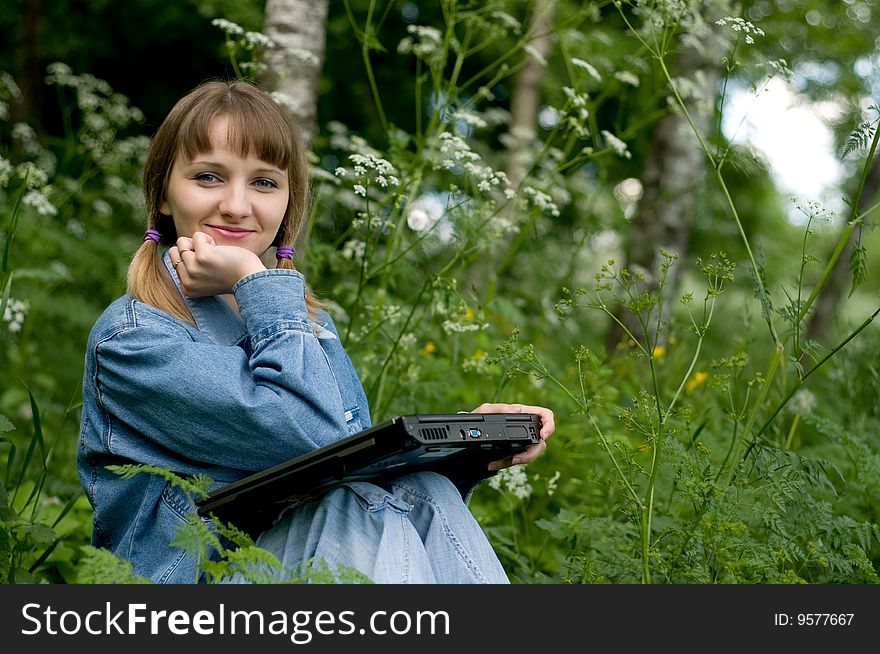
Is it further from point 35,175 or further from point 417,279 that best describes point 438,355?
point 35,175

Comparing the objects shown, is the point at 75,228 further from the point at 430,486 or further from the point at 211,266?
the point at 430,486

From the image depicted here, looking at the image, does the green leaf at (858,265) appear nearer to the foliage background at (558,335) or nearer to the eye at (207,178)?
the foliage background at (558,335)

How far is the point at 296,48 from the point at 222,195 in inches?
69.6

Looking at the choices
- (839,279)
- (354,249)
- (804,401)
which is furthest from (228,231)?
(839,279)

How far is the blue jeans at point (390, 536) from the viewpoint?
1783 millimetres

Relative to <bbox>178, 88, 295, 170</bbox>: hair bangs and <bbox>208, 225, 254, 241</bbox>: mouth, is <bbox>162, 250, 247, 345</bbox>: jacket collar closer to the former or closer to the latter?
<bbox>208, 225, 254, 241</bbox>: mouth

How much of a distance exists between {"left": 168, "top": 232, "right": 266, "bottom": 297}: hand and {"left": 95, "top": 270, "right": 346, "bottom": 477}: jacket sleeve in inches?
3.2

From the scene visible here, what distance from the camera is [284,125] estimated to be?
92.5 inches

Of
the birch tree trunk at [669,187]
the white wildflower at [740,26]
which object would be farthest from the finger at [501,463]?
the birch tree trunk at [669,187]

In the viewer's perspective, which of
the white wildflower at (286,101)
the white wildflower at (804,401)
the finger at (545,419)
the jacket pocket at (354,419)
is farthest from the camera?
the white wildflower at (804,401)

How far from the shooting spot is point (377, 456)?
1668 mm

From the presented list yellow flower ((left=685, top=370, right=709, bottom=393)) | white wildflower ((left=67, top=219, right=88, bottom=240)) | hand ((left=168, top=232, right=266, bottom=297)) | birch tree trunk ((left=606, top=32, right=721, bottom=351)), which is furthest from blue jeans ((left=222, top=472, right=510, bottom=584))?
white wildflower ((left=67, top=219, right=88, bottom=240))

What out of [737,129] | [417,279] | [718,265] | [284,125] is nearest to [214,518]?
[284,125]

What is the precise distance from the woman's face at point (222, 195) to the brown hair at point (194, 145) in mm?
19
